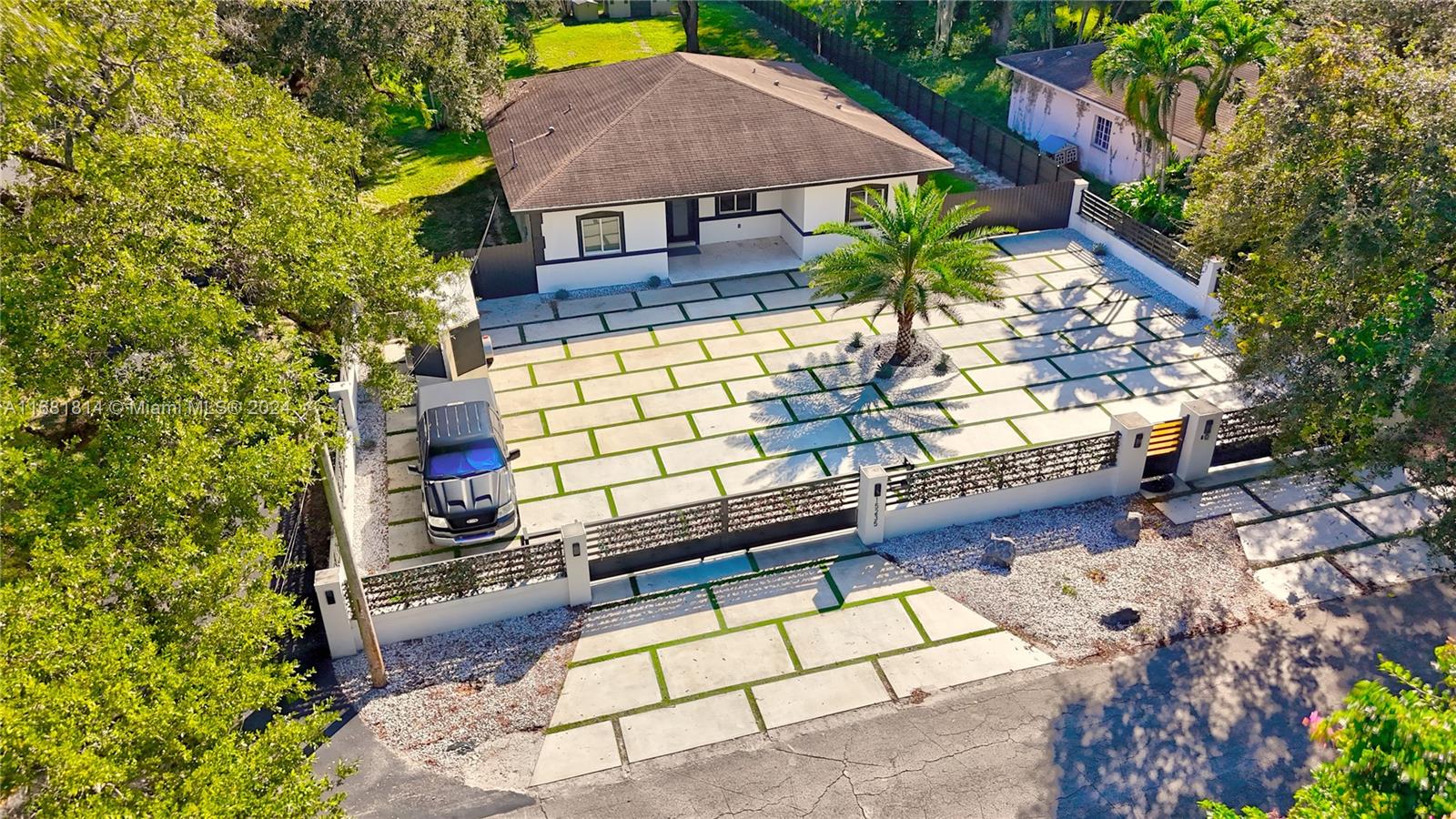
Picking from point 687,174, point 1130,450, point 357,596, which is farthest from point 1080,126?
point 357,596

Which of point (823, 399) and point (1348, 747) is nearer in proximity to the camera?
point (1348, 747)

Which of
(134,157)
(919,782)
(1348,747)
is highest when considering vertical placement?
(134,157)

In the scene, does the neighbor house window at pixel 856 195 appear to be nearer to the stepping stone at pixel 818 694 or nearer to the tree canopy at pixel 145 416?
the stepping stone at pixel 818 694

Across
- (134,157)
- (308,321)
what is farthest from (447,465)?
(134,157)

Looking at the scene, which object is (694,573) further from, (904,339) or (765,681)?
(904,339)

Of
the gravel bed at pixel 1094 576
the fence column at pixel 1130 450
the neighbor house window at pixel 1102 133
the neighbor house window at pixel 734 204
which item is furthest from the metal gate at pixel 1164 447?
the neighbor house window at pixel 1102 133

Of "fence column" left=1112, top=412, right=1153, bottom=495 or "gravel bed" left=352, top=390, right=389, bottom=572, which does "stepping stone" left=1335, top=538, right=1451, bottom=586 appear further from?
"gravel bed" left=352, top=390, right=389, bottom=572

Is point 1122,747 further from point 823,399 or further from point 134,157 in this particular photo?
point 134,157
